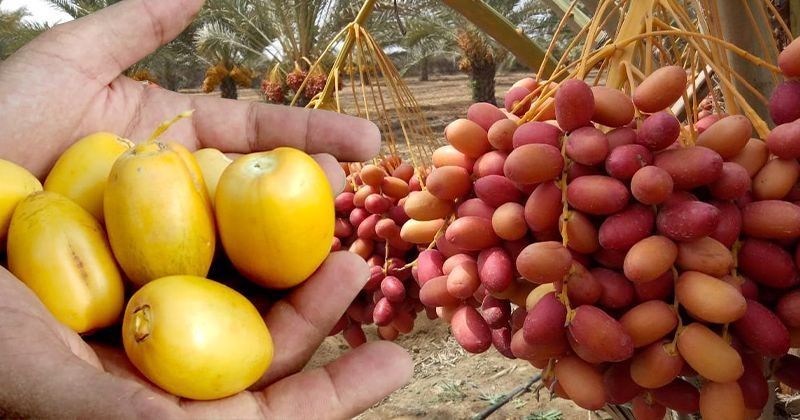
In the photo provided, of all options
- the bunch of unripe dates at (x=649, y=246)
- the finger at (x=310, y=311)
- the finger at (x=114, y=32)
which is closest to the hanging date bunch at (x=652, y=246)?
the bunch of unripe dates at (x=649, y=246)

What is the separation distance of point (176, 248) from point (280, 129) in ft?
2.18

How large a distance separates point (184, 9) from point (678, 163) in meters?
1.45

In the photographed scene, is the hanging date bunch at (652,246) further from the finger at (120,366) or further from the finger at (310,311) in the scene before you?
the finger at (120,366)

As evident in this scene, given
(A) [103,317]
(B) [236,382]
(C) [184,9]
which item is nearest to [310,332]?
(B) [236,382]

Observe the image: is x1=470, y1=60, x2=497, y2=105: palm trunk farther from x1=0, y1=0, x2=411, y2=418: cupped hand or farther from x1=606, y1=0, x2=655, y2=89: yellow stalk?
x1=606, y1=0, x2=655, y2=89: yellow stalk

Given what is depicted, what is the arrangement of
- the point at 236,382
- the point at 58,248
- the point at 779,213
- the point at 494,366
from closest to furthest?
the point at 779,213 < the point at 236,382 < the point at 58,248 < the point at 494,366

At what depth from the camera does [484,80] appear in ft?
48.8

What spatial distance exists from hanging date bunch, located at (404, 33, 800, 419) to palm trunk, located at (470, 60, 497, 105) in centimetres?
1380

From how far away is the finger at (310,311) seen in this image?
1.42m

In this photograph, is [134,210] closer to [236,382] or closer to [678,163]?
[236,382]

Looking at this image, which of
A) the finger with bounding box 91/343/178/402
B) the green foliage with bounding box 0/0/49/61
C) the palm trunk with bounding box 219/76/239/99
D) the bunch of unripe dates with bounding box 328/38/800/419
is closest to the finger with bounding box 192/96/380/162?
the bunch of unripe dates with bounding box 328/38/800/419

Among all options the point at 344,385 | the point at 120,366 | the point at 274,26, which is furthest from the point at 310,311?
the point at 274,26

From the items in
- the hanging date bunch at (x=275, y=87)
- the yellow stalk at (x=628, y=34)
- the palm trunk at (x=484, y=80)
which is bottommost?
the palm trunk at (x=484, y=80)

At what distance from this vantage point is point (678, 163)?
109cm
